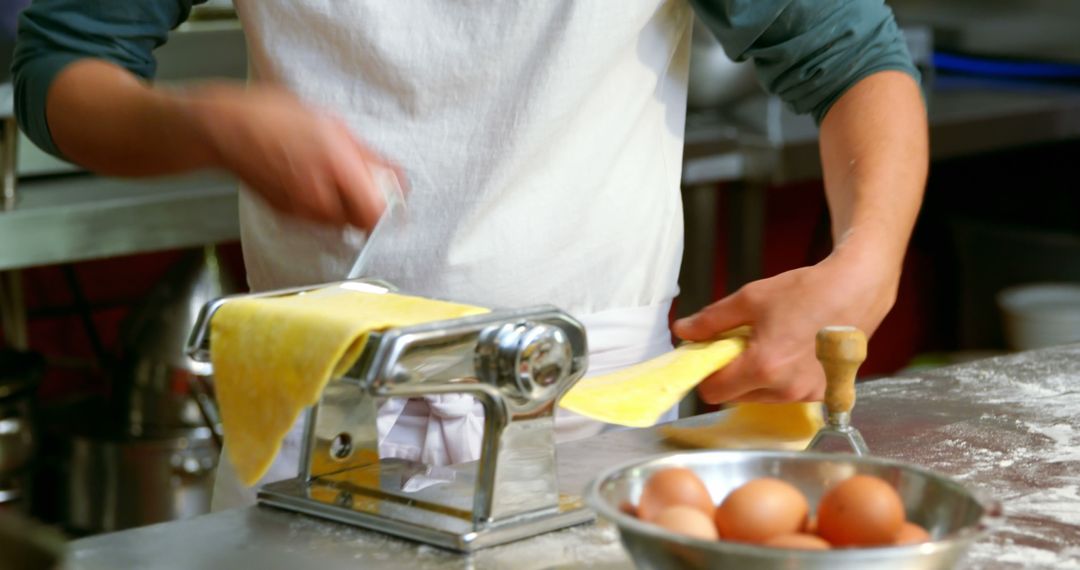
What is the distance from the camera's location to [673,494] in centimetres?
85

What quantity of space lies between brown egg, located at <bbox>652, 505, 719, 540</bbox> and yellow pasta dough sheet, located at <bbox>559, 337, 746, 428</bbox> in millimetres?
205

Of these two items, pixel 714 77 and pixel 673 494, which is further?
pixel 714 77

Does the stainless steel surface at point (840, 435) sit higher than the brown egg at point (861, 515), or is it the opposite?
the brown egg at point (861, 515)

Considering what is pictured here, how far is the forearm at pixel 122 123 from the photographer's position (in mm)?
1094

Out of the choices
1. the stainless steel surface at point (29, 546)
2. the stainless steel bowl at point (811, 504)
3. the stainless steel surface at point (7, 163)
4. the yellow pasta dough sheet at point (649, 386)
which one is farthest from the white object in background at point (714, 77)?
the stainless steel surface at point (29, 546)

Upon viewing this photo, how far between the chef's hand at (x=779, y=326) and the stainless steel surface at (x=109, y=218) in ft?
3.29

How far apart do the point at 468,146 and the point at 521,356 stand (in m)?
0.43

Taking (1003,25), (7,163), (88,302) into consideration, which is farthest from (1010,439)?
(1003,25)

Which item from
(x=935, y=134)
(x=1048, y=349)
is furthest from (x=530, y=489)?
(x=935, y=134)

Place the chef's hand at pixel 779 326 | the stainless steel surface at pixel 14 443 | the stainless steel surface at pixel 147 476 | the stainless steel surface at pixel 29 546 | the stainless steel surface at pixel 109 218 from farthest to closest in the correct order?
the stainless steel surface at pixel 147 476
the stainless steel surface at pixel 14 443
the stainless steel surface at pixel 109 218
the chef's hand at pixel 779 326
the stainless steel surface at pixel 29 546

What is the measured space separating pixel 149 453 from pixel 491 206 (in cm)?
116

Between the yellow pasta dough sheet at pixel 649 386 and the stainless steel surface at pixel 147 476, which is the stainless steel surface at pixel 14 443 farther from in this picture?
the yellow pasta dough sheet at pixel 649 386

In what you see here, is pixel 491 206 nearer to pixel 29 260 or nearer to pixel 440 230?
pixel 440 230

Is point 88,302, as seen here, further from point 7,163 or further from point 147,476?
point 7,163
